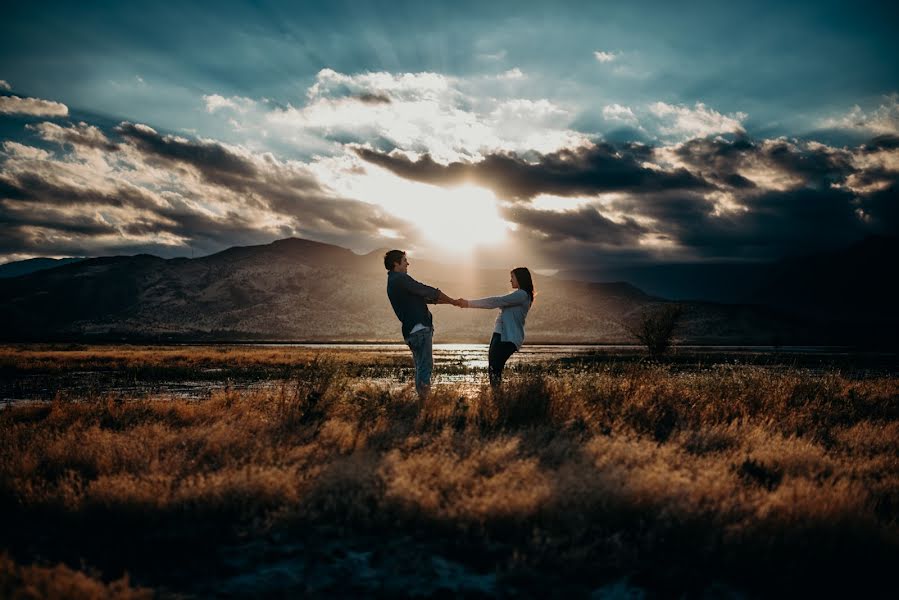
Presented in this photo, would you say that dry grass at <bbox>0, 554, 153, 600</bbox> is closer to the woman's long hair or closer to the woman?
the woman

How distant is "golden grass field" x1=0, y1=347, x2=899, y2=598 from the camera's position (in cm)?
386

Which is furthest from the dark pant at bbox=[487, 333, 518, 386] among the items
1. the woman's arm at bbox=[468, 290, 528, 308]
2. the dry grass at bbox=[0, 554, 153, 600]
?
the dry grass at bbox=[0, 554, 153, 600]

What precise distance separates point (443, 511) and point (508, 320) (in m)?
5.36

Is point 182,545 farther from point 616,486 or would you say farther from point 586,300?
point 586,300

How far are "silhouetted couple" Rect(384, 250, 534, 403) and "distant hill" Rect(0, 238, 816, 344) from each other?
11288 centimetres

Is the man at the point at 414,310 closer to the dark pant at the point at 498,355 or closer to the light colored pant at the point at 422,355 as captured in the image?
the light colored pant at the point at 422,355

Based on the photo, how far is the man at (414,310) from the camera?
9398mm

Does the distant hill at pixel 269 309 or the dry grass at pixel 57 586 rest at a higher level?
the distant hill at pixel 269 309

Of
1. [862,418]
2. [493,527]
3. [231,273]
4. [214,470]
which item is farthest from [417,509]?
[231,273]

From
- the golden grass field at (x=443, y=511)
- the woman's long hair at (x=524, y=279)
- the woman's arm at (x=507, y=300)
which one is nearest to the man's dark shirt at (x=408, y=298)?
the woman's arm at (x=507, y=300)

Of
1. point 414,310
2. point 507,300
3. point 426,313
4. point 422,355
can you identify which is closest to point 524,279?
point 507,300

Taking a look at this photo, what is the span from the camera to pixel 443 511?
467cm

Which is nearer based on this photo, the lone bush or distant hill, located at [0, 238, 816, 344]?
the lone bush

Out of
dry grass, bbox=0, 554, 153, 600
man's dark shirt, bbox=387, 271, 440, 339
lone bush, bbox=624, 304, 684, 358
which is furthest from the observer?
lone bush, bbox=624, 304, 684, 358
